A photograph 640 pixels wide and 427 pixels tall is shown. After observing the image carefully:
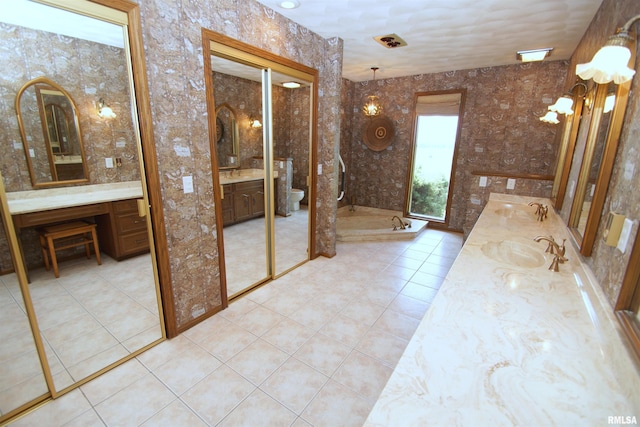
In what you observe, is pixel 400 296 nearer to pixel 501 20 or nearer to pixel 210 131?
pixel 210 131

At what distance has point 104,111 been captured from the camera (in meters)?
2.40

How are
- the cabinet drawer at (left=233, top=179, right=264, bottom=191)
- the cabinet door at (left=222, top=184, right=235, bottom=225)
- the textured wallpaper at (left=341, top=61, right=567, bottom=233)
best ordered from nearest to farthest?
the textured wallpaper at (left=341, top=61, right=567, bottom=233) → the cabinet door at (left=222, top=184, right=235, bottom=225) → the cabinet drawer at (left=233, top=179, right=264, bottom=191)

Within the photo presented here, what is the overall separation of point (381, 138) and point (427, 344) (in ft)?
16.2

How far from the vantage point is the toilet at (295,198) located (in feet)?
17.8

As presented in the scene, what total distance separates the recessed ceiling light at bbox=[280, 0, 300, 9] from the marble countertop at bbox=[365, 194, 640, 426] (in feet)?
8.16

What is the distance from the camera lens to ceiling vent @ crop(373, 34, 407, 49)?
3.21 meters

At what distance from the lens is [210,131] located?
223cm

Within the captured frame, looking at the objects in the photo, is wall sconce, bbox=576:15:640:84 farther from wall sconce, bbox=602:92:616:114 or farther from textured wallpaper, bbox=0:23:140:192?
textured wallpaper, bbox=0:23:140:192

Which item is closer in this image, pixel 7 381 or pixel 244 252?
pixel 7 381

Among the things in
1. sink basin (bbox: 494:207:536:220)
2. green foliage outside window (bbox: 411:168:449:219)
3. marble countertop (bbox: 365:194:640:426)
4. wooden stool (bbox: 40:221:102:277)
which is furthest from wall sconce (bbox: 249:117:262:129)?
marble countertop (bbox: 365:194:640:426)

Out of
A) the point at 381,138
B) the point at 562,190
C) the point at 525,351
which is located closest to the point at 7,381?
the point at 525,351

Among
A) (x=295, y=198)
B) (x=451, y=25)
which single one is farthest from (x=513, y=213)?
(x=295, y=198)

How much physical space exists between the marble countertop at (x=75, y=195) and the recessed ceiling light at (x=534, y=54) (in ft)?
15.0
